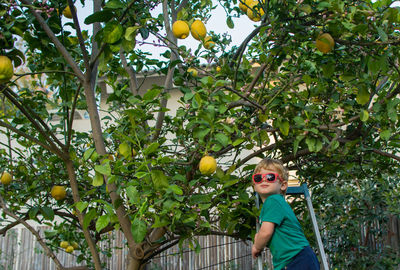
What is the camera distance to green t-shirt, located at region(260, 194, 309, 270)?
2338 mm

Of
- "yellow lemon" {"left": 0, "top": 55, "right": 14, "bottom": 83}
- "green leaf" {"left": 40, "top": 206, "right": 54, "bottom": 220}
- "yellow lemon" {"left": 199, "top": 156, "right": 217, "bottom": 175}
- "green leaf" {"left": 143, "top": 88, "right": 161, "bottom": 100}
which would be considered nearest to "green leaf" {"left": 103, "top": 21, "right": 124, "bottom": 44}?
"green leaf" {"left": 143, "top": 88, "right": 161, "bottom": 100}

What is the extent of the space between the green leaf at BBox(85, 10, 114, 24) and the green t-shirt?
1.32 metres

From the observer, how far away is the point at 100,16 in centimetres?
201

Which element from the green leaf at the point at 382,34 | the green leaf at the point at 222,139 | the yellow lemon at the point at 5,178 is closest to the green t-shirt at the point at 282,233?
the green leaf at the point at 222,139

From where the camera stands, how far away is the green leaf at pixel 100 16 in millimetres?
1968

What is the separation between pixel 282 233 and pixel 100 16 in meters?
1.49

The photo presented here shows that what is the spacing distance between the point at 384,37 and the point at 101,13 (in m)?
1.29

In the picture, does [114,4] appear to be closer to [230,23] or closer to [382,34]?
[382,34]

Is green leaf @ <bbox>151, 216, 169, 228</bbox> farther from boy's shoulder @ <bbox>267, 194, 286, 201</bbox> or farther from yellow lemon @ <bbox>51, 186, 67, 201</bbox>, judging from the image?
yellow lemon @ <bbox>51, 186, 67, 201</bbox>

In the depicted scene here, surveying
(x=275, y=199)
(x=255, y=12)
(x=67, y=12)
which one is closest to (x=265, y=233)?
(x=275, y=199)

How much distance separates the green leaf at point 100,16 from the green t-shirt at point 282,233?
1.32 m

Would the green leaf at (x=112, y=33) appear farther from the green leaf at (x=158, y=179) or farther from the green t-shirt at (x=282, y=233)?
the green t-shirt at (x=282, y=233)

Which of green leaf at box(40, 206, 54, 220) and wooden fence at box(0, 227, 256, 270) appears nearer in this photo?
green leaf at box(40, 206, 54, 220)

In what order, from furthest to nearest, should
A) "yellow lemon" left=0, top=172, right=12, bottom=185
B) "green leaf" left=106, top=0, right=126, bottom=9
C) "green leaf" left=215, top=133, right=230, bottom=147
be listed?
"yellow lemon" left=0, top=172, right=12, bottom=185 → "green leaf" left=215, top=133, right=230, bottom=147 → "green leaf" left=106, top=0, right=126, bottom=9
